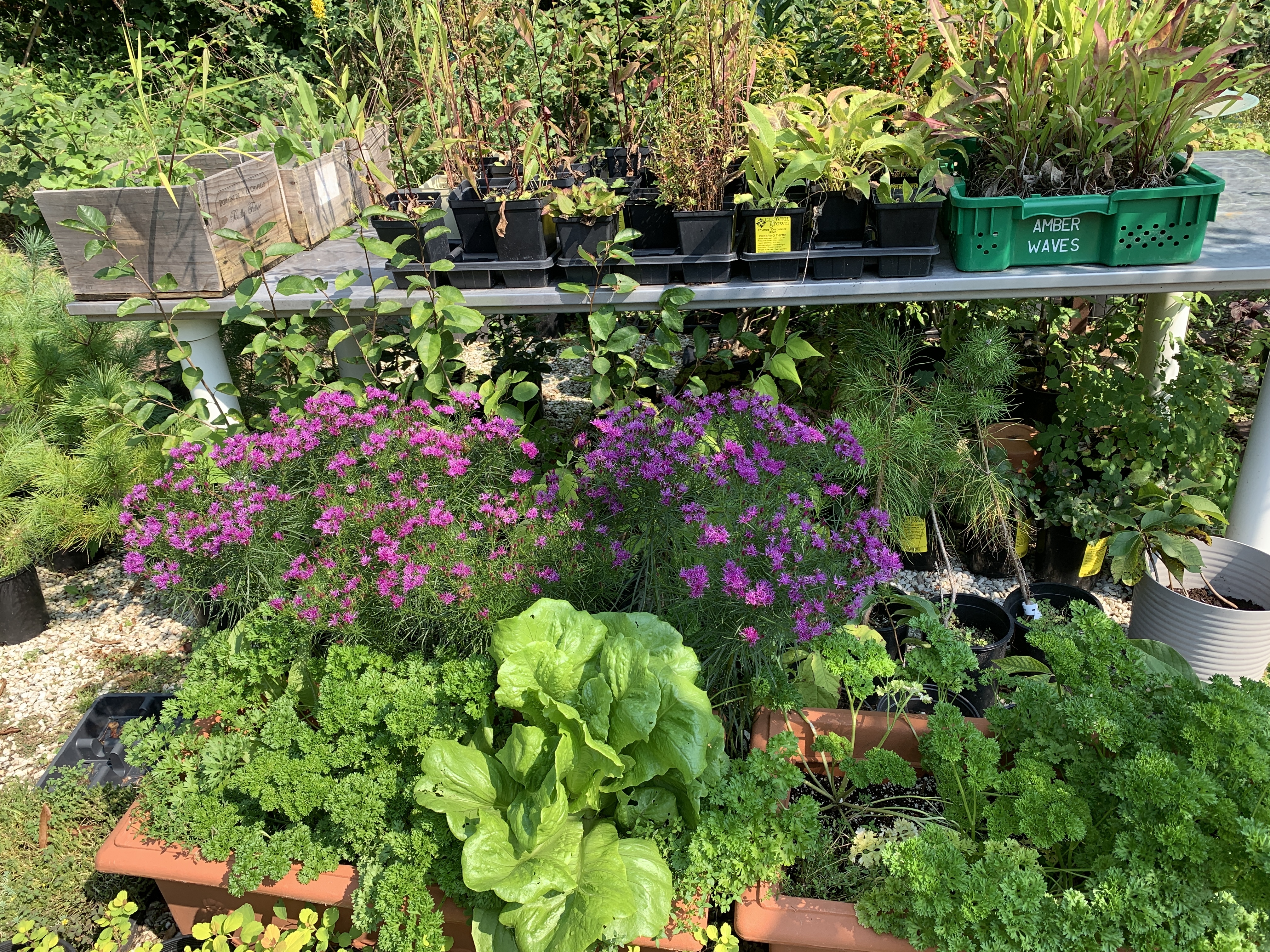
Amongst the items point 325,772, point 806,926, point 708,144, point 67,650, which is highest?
point 708,144

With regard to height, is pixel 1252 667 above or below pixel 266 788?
below

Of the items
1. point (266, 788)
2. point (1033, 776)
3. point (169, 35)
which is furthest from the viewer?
point (169, 35)

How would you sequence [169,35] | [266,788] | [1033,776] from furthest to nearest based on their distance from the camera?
[169,35], [266,788], [1033,776]

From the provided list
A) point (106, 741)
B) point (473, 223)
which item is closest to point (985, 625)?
point (473, 223)

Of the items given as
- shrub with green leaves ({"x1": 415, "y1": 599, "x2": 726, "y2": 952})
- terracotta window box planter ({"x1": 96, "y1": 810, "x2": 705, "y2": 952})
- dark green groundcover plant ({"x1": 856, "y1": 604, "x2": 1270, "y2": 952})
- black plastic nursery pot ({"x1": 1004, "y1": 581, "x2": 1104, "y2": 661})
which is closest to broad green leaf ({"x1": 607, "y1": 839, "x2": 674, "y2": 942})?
shrub with green leaves ({"x1": 415, "y1": 599, "x2": 726, "y2": 952})

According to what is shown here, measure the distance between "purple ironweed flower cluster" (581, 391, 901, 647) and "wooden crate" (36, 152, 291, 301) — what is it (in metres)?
1.39

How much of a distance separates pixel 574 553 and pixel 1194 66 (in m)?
1.96

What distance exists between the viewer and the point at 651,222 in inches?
99.9

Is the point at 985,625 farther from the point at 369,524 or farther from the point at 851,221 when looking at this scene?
the point at 369,524

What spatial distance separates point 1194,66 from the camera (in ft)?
7.15

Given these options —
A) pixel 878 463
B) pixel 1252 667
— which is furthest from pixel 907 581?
pixel 1252 667

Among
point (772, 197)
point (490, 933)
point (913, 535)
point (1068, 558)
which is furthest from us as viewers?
point (1068, 558)

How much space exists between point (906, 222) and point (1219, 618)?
1.33m

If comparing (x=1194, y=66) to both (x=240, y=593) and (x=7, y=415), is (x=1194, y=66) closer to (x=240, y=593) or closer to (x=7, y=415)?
(x=240, y=593)
